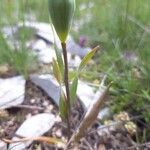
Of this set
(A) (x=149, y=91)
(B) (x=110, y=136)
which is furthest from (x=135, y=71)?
(B) (x=110, y=136)

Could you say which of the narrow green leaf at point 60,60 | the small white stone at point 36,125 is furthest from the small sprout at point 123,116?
the narrow green leaf at point 60,60

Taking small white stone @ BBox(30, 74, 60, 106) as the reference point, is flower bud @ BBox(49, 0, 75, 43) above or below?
above

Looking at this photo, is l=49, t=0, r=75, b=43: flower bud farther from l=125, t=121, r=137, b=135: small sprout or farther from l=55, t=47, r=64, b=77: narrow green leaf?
l=125, t=121, r=137, b=135: small sprout

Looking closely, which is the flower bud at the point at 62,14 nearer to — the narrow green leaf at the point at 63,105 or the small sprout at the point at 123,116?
the narrow green leaf at the point at 63,105

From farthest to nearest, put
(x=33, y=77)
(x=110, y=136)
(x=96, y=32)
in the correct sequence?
1. (x=96, y=32)
2. (x=33, y=77)
3. (x=110, y=136)

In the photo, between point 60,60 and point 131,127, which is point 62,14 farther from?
point 131,127

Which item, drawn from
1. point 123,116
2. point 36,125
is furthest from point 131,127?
point 36,125

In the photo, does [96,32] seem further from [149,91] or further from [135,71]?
[149,91]

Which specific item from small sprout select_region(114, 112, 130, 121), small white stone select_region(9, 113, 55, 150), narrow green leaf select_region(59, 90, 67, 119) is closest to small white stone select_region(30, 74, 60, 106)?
small white stone select_region(9, 113, 55, 150)
